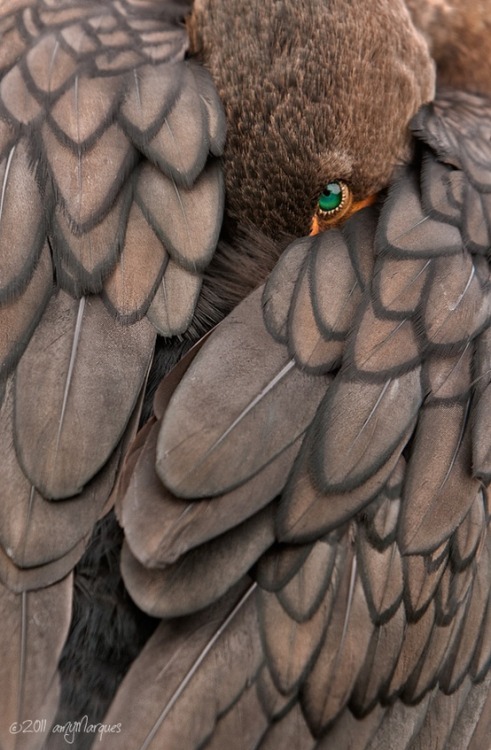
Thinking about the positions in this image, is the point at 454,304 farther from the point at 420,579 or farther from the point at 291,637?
the point at 291,637

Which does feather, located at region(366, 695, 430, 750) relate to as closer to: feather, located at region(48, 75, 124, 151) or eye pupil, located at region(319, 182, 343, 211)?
eye pupil, located at region(319, 182, 343, 211)

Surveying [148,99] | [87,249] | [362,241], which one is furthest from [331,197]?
[87,249]

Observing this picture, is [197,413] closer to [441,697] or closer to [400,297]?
[400,297]

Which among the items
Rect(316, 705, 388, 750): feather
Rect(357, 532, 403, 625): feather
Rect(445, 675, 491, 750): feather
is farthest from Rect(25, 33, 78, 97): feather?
Rect(445, 675, 491, 750): feather

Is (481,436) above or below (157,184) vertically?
below

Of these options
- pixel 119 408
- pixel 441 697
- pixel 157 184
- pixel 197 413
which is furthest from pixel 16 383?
pixel 441 697

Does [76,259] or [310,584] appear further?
[76,259]

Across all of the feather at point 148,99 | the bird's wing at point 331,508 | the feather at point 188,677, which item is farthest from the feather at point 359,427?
the feather at point 148,99

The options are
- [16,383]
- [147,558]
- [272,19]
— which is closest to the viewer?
[147,558]
